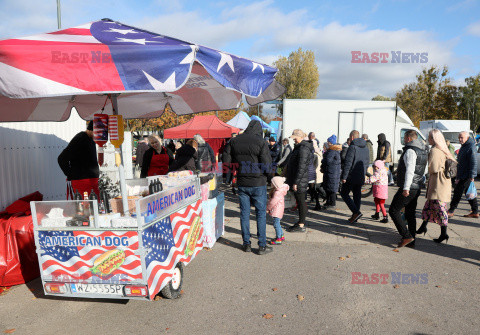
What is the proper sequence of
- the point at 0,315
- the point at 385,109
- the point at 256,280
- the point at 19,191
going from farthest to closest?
the point at 385,109 → the point at 19,191 → the point at 256,280 → the point at 0,315

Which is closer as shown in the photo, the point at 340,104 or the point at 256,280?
the point at 256,280

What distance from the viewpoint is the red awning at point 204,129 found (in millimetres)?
15031

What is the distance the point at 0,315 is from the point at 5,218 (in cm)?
136

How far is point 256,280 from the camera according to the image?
4344 mm

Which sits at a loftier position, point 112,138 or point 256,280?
point 112,138

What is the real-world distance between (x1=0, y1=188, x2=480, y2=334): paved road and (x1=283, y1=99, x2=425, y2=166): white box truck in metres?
7.92

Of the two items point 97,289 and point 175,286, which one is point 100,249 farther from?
point 175,286

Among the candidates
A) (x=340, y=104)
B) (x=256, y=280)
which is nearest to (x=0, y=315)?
(x=256, y=280)

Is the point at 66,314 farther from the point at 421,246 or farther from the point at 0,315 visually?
the point at 421,246

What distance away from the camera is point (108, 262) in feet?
11.0

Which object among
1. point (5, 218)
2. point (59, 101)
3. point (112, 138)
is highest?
point (59, 101)

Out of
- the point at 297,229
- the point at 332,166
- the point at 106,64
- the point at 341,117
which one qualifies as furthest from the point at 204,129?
the point at 106,64

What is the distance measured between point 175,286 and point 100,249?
101 centimetres

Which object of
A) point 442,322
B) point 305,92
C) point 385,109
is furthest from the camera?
point 305,92
